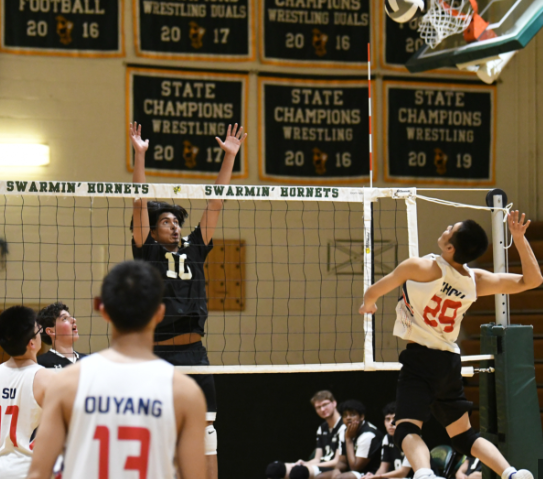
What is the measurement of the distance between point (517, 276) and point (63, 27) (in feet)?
22.6

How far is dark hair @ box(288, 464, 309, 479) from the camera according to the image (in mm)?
7820

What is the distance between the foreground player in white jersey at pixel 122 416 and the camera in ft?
6.79

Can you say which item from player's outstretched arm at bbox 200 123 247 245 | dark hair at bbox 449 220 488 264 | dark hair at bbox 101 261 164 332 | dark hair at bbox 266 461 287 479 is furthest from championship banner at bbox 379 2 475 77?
dark hair at bbox 101 261 164 332

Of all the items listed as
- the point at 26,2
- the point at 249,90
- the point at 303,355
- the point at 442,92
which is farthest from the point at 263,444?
the point at 26,2

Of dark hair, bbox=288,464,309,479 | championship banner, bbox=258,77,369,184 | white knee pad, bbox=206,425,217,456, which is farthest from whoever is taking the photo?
championship banner, bbox=258,77,369,184

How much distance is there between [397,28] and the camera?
9914 millimetres

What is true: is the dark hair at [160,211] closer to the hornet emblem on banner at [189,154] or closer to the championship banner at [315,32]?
the hornet emblem on banner at [189,154]

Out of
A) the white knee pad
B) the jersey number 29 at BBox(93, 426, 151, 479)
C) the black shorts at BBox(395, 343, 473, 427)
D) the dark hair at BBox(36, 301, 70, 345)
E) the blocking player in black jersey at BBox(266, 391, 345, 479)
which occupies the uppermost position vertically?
the dark hair at BBox(36, 301, 70, 345)

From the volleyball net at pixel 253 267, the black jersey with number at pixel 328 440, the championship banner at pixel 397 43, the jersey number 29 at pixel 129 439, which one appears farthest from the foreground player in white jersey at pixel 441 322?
the championship banner at pixel 397 43

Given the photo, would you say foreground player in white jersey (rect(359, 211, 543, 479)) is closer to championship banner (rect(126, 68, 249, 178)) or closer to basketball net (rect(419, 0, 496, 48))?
basketball net (rect(419, 0, 496, 48))

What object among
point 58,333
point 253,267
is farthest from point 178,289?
point 253,267

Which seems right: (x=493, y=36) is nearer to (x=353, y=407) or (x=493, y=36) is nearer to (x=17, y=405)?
(x=353, y=407)

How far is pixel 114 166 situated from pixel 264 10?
2.87 metres

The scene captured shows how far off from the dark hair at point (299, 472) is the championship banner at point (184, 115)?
3.75 metres
